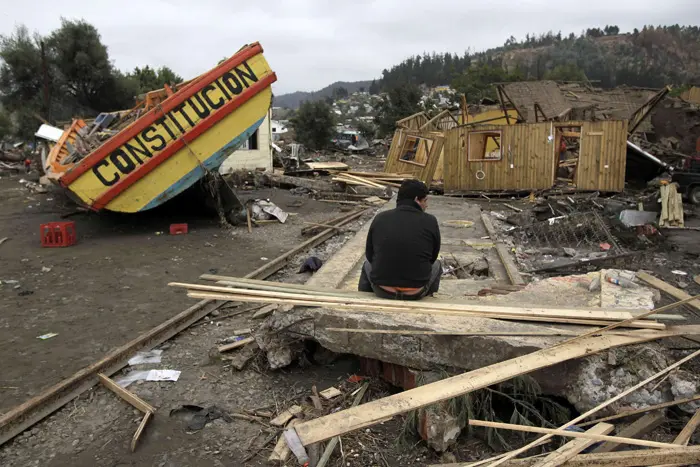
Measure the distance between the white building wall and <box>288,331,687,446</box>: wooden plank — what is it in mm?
19429

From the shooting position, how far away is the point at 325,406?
4051mm

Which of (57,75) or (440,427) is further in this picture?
(57,75)

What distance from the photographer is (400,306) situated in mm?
4258

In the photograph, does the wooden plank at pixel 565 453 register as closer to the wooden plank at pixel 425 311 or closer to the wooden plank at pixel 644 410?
the wooden plank at pixel 644 410

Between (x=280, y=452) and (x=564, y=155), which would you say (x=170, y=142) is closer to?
(x=280, y=452)

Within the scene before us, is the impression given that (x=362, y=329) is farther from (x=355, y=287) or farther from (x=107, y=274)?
(x=107, y=274)

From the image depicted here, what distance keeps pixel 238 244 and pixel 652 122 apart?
2828cm

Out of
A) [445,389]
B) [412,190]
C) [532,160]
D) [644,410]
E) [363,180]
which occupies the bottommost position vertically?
[644,410]

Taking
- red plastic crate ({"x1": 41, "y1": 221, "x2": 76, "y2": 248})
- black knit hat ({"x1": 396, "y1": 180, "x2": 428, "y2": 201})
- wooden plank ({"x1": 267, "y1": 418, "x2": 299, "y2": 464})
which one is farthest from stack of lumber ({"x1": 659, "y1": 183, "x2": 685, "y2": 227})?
red plastic crate ({"x1": 41, "y1": 221, "x2": 76, "y2": 248})

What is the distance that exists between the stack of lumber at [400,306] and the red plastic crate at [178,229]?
682cm

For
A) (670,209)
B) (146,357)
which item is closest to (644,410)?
(146,357)

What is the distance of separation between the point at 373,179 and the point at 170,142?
8.98 m

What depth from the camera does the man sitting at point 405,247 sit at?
173 inches

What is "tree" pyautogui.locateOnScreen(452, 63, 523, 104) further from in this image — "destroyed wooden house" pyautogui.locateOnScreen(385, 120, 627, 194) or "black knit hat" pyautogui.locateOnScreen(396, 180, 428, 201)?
"black knit hat" pyautogui.locateOnScreen(396, 180, 428, 201)
